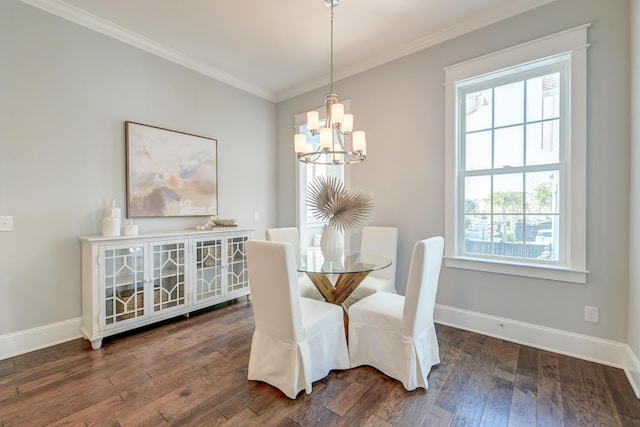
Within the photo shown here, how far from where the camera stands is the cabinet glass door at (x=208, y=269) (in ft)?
10.1

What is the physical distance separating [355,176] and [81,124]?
278 centimetres

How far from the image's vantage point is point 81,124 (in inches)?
101

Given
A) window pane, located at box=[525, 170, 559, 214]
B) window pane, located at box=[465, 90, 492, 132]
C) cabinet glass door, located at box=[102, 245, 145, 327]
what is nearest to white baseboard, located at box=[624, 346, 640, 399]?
window pane, located at box=[525, 170, 559, 214]

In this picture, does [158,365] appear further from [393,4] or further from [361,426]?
[393,4]

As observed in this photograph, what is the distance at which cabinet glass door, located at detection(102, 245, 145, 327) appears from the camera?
2434 millimetres

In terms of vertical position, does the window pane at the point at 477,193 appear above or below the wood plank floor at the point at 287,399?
above

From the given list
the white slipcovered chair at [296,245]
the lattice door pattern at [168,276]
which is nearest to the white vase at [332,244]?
the white slipcovered chair at [296,245]

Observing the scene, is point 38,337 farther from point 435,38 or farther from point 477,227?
point 435,38

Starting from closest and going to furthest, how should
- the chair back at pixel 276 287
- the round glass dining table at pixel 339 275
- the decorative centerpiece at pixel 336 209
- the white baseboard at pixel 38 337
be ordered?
the chair back at pixel 276 287
the round glass dining table at pixel 339 275
the white baseboard at pixel 38 337
the decorative centerpiece at pixel 336 209

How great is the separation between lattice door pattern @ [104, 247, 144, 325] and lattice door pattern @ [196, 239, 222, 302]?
21.9 inches

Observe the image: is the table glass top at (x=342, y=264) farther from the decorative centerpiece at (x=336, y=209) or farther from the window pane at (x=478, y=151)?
the window pane at (x=478, y=151)

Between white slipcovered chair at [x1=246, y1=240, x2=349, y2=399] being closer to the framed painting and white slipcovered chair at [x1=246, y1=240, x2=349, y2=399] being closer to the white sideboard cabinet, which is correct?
the white sideboard cabinet

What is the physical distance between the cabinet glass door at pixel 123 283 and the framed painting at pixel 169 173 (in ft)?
1.68

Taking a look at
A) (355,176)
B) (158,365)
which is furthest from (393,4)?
(158,365)
